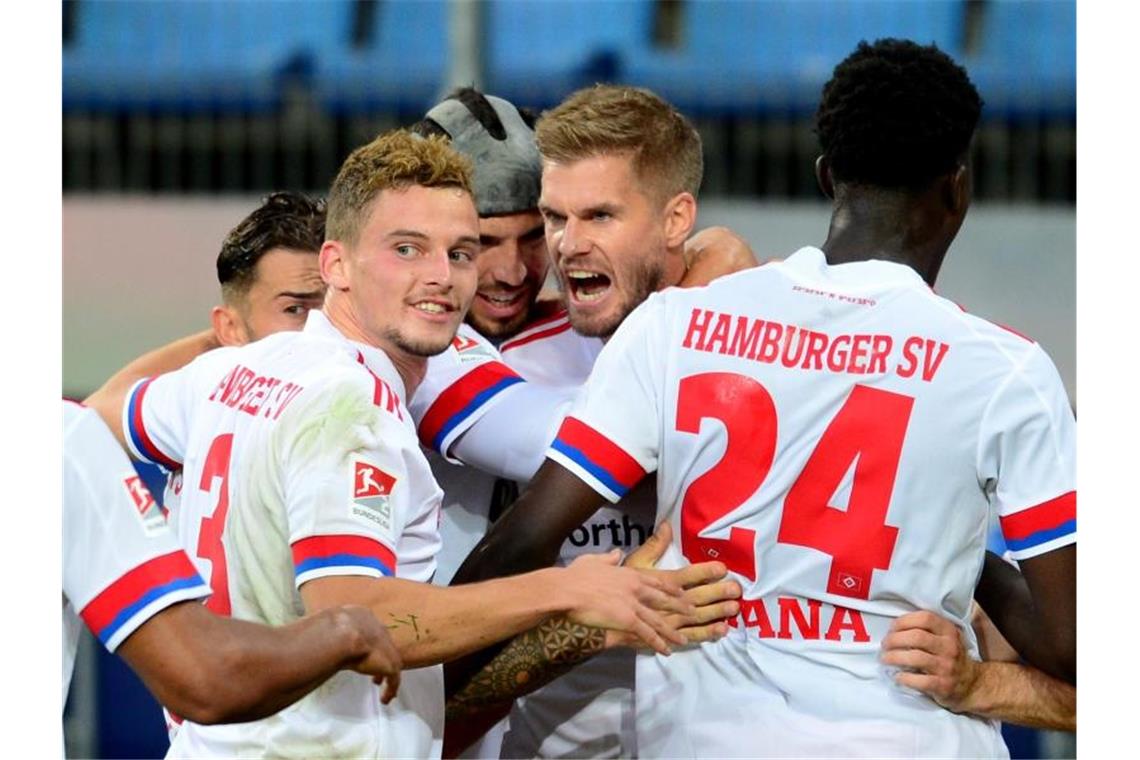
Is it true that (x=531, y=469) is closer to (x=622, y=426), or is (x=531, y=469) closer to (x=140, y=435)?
(x=622, y=426)

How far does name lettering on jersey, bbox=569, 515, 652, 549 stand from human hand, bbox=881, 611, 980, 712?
86 cm

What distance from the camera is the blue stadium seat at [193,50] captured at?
33.9 feet

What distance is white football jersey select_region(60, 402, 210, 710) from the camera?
8.63ft

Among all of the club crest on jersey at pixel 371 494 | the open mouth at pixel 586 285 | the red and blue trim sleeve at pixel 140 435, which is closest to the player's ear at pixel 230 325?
the red and blue trim sleeve at pixel 140 435

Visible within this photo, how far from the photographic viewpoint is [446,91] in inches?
371

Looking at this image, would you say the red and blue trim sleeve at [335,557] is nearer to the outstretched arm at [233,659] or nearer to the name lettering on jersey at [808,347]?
the outstretched arm at [233,659]

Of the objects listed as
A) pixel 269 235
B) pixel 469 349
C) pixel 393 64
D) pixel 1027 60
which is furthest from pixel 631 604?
pixel 1027 60

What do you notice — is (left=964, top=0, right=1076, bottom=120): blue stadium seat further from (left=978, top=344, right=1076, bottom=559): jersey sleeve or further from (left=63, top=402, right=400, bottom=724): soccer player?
(left=63, top=402, right=400, bottom=724): soccer player

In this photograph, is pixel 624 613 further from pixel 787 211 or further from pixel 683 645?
pixel 787 211

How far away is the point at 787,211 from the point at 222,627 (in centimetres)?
731

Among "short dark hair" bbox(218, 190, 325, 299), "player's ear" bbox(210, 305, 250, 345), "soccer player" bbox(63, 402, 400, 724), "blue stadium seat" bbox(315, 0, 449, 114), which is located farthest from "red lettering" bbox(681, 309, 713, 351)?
"blue stadium seat" bbox(315, 0, 449, 114)

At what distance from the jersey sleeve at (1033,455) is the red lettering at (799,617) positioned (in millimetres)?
399

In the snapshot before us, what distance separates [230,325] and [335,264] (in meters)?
0.93
